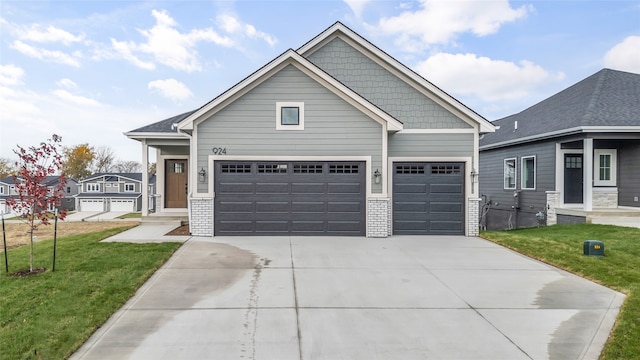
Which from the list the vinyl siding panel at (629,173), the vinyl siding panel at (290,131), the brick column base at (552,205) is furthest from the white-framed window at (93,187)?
the vinyl siding panel at (629,173)

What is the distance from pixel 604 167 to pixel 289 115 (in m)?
12.8

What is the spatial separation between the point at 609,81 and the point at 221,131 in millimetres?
16636

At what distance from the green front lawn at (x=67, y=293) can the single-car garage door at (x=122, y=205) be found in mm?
28605

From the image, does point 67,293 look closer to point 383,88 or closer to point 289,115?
point 289,115

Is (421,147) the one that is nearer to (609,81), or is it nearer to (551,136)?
(551,136)

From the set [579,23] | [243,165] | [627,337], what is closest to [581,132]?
[579,23]

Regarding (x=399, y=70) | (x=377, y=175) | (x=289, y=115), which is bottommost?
(x=377, y=175)

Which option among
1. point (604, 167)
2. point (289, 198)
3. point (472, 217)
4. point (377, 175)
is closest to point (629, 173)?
point (604, 167)

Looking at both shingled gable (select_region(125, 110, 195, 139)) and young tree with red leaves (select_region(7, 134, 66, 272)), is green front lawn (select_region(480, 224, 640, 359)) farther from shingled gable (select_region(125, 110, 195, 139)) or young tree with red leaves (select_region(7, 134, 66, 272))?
shingled gable (select_region(125, 110, 195, 139))

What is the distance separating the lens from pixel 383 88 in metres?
11.8

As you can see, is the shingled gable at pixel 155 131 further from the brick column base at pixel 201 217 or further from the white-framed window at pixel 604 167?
the white-framed window at pixel 604 167

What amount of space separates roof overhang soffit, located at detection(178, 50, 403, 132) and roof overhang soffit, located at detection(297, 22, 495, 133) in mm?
1991

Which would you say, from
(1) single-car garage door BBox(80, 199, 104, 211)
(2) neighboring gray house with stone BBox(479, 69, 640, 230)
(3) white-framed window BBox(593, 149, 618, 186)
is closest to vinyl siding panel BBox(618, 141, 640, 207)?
(2) neighboring gray house with stone BBox(479, 69, 640, 230)

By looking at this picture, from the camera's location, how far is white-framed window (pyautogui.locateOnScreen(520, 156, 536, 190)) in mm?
15091
